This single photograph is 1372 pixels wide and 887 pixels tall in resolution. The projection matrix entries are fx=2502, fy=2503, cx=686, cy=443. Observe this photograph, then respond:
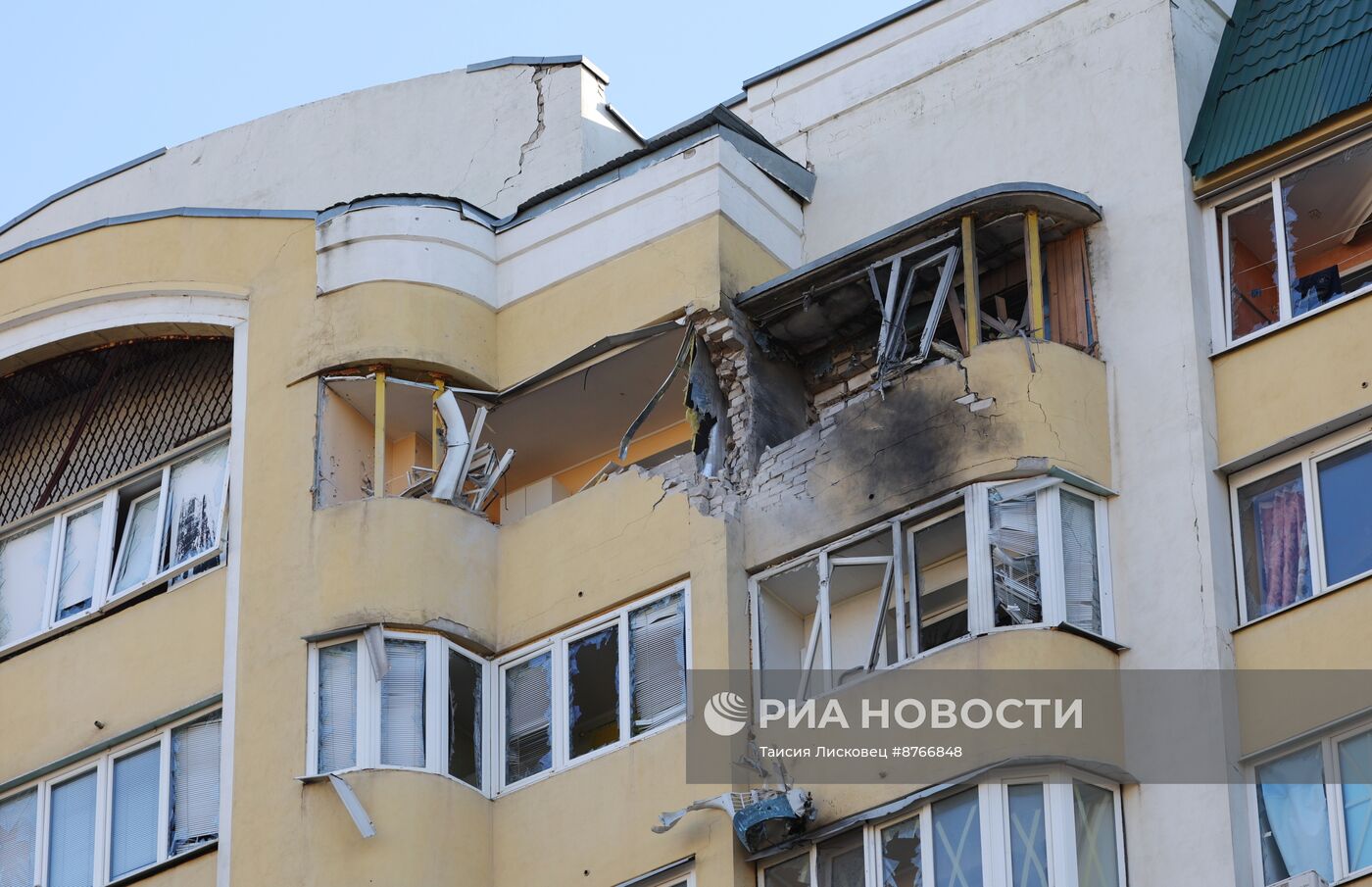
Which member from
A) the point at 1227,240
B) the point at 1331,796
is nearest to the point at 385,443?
the point at 1227,240

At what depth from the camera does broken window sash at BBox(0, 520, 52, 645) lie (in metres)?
22.6

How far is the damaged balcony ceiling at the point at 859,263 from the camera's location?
18922 millimetres

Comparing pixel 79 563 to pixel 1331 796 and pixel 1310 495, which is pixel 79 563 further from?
pixel 1331 796

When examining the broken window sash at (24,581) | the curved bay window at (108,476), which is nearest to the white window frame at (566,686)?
the curved bay window at (108,476)

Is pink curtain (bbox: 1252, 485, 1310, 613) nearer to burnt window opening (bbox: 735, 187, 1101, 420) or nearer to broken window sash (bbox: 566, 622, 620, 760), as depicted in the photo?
burnt window opening (bbox: 735, 187, 1101, 420)

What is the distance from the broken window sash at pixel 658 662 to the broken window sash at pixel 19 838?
5.64 meters

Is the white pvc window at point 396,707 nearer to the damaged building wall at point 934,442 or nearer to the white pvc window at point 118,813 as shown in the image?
the white pvc window at point 118,813

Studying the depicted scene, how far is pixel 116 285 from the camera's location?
22906 millimetres

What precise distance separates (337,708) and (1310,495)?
296 inches

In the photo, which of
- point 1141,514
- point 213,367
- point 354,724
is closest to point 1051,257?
point 1141,514

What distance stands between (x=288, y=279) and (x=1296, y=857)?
997cm

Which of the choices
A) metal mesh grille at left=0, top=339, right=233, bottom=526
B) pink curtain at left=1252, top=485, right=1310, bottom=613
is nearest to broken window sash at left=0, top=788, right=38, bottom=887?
metal mesh grille at left=0, top=339, right=233, bottom=526

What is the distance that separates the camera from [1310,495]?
17.4 metres

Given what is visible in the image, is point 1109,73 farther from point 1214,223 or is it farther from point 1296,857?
point 1296,857
